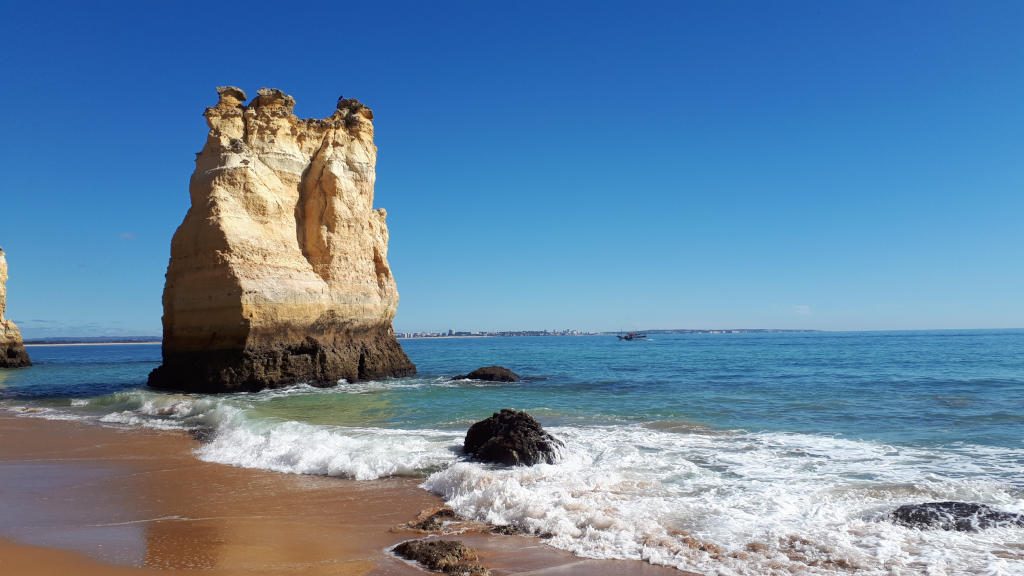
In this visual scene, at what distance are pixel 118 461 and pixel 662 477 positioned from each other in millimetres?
8754

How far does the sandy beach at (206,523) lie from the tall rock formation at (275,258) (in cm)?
1061

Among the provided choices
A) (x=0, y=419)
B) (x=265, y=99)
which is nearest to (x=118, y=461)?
(x=0, y=419)

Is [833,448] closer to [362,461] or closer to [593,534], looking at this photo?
[593,534]

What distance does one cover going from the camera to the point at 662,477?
8.94 metres

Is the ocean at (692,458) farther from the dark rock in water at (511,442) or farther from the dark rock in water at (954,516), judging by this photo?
the dark rock in water at (511,442)

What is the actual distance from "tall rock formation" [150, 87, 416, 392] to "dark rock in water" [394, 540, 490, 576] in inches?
654

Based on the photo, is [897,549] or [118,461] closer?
→ [897,549]

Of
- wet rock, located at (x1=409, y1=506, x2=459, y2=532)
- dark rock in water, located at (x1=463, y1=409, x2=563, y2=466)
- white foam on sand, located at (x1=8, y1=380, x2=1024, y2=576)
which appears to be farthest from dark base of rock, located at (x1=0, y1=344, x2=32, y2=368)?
wet rock, located at (x1=409, y1=506, x2=459, y2=532)

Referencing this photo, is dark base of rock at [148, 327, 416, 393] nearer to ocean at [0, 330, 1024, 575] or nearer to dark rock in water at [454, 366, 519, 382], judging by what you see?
ocean at [0, 330, 1024, 575]

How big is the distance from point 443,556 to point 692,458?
18.8 ft

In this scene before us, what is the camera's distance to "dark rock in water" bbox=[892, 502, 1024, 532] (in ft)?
21.9

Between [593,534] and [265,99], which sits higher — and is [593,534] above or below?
below

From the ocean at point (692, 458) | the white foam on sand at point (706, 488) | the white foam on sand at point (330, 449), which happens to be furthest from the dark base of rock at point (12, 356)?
the white foam on sand at point (330, 449)

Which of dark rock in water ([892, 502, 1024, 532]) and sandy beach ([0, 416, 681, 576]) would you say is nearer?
sandy beach ([0, 416, 681, 576])
